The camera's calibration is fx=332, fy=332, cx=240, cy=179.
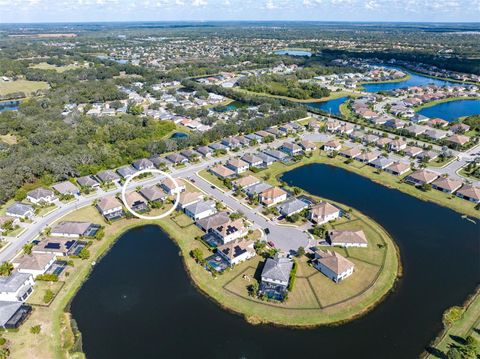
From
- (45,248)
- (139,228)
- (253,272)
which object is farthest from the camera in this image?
(139,228)

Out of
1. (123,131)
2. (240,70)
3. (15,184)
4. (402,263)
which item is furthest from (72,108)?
(402,263)

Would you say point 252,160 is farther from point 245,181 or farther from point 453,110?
point 453,110

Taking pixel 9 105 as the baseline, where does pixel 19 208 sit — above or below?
above

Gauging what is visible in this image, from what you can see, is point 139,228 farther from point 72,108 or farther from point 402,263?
point 72,108

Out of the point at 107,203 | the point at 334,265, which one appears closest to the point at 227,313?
the point at 334,265

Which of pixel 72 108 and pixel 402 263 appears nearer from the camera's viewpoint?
pixel 402 263

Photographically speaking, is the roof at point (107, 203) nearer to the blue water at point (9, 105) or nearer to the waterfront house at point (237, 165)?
the waterfront house at point (237, 165)

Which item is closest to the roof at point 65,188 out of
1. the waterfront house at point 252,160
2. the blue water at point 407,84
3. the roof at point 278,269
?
the waterfront house at point 252,160
